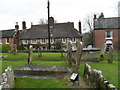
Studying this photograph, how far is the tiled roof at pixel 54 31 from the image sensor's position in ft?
147

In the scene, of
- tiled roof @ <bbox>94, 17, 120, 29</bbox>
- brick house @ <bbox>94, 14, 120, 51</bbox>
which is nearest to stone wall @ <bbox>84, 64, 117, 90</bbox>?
brick house @ <bbox>94, 14, 120, 51</bbox>

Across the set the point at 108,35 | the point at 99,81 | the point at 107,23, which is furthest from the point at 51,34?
the point at 99,81

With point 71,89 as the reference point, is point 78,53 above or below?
above

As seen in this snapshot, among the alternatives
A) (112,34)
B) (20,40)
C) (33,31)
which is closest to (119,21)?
Result: (112,34)

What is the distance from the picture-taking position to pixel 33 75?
10.1 metres

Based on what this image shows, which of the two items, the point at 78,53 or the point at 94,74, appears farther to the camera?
the point at 78,53

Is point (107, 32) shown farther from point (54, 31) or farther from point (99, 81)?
point (99, 81)

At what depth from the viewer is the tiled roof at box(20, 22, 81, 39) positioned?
44737 millimetres

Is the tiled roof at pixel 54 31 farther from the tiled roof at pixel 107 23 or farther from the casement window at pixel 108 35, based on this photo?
the casement window at pixel 108 35

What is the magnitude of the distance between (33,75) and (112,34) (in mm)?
29402

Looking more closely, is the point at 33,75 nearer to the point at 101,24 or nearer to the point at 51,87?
the point at 51,87

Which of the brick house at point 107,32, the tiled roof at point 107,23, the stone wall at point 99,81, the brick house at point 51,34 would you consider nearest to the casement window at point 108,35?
the brick house at point 107,32

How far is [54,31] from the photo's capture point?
152 ft

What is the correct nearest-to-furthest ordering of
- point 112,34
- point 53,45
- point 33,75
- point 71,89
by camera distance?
1. point 71,89
2. point 33,75
3. point 112,34
4. point 53,45
